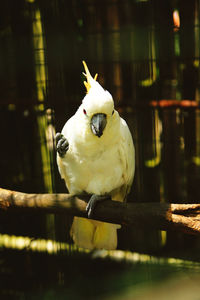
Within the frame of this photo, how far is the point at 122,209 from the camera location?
93 centimetres

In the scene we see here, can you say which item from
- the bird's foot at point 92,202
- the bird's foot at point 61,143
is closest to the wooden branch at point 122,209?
the bird's foot at point 92,202

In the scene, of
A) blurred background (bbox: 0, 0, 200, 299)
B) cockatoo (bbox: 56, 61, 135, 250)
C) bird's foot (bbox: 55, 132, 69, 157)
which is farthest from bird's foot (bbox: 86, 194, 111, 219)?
blurred background (bbox: 0, 0, 200, 299)

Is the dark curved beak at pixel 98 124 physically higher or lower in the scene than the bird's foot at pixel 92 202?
higher

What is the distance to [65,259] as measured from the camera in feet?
4.40

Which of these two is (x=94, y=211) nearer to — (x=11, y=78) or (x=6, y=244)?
(x=6, y=244)

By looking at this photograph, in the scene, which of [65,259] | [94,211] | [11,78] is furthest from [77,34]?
[65,259]

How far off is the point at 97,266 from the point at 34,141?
651mm

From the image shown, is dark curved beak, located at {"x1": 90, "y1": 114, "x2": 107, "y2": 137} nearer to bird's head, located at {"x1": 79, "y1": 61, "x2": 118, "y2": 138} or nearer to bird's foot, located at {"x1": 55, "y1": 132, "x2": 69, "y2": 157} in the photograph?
bird's head, located at {"x1": 79, "y1": 61, "x2": 118, "y2": 138}

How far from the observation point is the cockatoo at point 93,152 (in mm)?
949

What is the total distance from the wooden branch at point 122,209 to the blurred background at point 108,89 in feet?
1.08

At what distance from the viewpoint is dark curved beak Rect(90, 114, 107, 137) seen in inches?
36.3

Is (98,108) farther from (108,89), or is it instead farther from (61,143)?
(108,89)

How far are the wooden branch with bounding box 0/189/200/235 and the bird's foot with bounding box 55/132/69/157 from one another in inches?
6.0

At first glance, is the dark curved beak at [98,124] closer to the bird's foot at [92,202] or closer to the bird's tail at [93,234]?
the bird's foot at [92,202]
